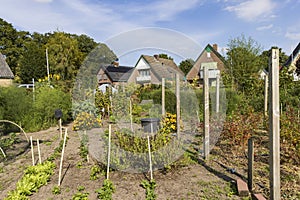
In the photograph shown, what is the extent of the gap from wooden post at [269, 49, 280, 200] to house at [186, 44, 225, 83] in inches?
204

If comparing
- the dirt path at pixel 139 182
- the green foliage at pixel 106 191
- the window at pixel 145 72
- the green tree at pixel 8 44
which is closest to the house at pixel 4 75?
the green tree at pixel 8 44

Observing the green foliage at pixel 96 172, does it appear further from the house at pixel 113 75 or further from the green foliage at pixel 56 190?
the house at pixel 113 75

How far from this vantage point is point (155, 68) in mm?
6789

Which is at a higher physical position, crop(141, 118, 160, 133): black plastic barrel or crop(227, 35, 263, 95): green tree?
crop(227, 35, 263, 95): green tree

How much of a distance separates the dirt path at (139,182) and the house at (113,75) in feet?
13.2

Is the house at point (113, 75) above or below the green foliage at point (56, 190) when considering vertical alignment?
above

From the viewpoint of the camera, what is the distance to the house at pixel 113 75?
817 cm

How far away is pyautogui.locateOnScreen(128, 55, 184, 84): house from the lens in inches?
233

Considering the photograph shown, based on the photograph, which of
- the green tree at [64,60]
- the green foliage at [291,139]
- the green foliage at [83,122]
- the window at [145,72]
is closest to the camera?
the green foliage at [291,139]

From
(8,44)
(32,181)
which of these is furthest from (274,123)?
(8,44)

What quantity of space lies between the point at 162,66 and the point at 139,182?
4.13 m

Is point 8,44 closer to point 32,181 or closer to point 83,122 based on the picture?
point 83,122

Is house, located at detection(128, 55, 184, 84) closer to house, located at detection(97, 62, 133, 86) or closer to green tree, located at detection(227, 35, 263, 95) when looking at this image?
house, located at detection(97, 62, 133, 86)

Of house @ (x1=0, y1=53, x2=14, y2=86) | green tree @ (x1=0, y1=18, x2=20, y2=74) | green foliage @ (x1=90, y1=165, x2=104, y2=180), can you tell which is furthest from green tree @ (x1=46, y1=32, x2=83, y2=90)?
green foliage @ (x1=90, y1=165, x2=104, y2=180)
